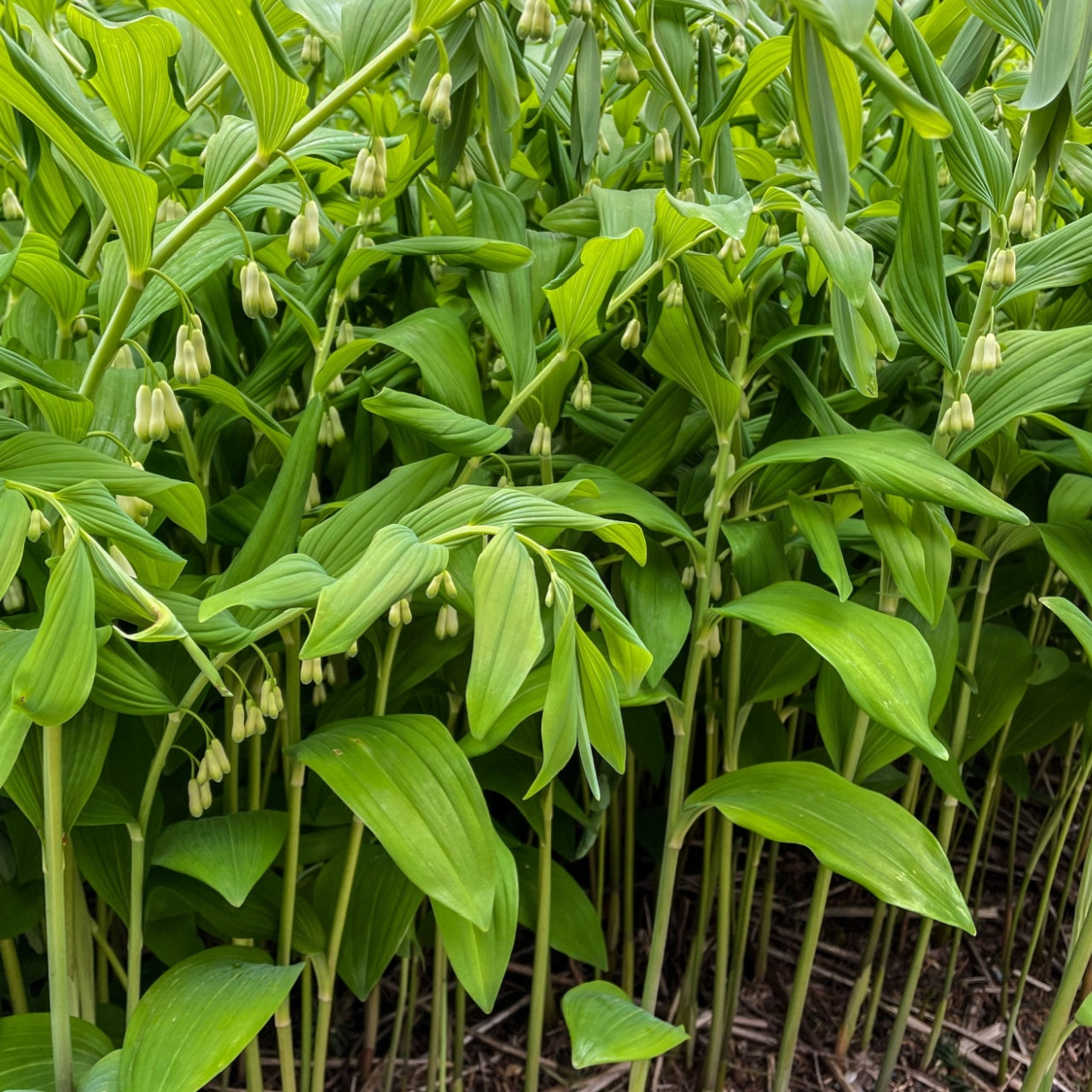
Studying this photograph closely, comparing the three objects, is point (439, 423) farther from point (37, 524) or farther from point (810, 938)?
point (810, 938)

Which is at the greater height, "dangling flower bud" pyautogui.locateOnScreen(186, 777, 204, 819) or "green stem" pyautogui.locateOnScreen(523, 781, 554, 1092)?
"dangling flower bud" pyautogui.locateOnScreen(186, 777, 204, 819)

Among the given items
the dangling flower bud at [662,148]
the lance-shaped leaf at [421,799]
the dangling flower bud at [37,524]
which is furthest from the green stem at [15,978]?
the dangling flower bud at [662,148]

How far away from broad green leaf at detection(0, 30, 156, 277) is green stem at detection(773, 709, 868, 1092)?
637mm

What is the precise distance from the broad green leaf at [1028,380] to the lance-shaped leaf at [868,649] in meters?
0.16

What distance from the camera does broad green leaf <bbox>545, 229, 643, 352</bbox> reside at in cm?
67

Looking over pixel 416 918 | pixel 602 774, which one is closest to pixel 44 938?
pixel 416 918

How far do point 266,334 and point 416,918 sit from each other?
0.61 m

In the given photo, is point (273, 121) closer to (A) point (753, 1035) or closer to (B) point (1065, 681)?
(B) point (1065, 681)

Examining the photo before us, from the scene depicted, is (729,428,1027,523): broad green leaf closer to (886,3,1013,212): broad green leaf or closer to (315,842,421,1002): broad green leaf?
(886,3,1013,212): broad green leaf

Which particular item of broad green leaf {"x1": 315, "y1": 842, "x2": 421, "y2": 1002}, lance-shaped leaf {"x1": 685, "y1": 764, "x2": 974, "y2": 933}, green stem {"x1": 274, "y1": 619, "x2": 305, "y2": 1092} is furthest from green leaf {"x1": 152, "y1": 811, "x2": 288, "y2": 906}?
lance-shaped leaf {"x1": 685, "y1": 764, "x2": 974, "y2": 933}

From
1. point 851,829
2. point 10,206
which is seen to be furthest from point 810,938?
point 10,206

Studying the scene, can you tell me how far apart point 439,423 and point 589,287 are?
14 cm

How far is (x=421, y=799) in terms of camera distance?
0.67 metres

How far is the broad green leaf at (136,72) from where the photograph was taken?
0.61m
